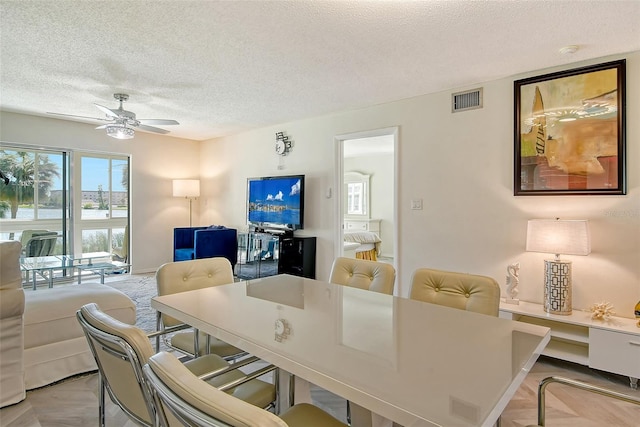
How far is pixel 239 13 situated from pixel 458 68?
6.46ft

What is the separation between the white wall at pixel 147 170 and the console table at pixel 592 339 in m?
5.68

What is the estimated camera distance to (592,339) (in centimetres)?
257

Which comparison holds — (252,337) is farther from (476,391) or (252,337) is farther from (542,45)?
(542,45)

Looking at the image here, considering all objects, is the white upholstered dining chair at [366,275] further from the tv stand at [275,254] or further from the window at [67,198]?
the window at [67,198]

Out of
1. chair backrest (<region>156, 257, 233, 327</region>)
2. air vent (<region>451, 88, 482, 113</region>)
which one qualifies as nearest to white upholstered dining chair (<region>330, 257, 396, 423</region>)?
chair backrest (<region>156, 257, 233, 327</region>)

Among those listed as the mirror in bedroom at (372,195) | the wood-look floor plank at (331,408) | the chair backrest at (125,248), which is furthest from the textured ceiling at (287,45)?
the mirror in bedroom at (372,195)

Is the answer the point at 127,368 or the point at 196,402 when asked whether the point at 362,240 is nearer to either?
the point at 127,368

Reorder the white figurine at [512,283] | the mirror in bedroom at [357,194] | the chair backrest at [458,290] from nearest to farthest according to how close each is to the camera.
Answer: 1. the chair backrest at [458,290]
2. the white figurine at [512,283]
3. the mirror in bedroom at [357,194]

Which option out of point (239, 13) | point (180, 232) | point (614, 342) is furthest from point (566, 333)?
point (180, 232)

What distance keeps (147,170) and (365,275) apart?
17.6 ft

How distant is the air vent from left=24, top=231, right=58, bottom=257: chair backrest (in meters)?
5.76

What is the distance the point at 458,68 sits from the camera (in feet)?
10.3

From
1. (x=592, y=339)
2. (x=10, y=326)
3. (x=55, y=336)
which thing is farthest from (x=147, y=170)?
(x=592, y=339)

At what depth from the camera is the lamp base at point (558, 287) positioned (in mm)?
2807
